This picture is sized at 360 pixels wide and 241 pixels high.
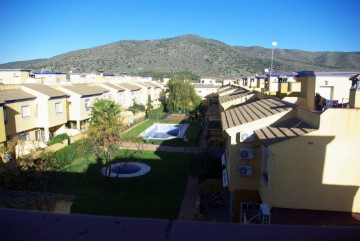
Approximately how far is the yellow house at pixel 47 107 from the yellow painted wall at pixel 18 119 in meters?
0.69

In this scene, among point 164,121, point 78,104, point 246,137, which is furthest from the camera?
point 164,121

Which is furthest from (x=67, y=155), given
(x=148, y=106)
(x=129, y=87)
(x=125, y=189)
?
(x=148, y=106)

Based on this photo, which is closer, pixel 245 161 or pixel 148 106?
pixel 245 161

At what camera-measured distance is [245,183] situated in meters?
12.8

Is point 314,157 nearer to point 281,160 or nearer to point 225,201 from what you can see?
point 281,160

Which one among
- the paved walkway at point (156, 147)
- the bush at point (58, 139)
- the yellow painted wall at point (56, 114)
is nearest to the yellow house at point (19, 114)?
the yellow painted wall at point (56, 114)

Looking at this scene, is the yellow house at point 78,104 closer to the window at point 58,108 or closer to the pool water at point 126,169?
the window at point 58,108

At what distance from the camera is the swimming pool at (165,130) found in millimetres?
40750

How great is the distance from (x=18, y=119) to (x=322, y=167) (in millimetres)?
26169

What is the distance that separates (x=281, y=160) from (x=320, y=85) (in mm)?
10578

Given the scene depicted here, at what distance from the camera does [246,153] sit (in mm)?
12422

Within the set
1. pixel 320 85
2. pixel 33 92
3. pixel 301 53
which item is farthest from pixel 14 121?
pixel 301 53

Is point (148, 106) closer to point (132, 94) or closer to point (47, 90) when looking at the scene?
point (132, 94)

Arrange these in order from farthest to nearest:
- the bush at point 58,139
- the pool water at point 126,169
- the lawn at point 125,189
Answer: the bush at point 58,139 → the pool water at point 126,169 → the lawn at point 125,189
